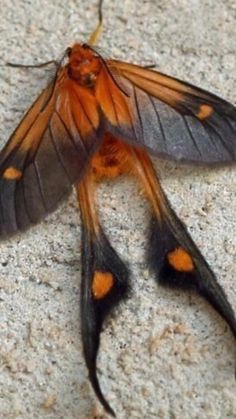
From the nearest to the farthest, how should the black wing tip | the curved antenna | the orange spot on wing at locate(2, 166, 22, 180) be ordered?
the black wing tip < the orange spot on wing at locate(2, 166, 22, 180) < the curved antenna

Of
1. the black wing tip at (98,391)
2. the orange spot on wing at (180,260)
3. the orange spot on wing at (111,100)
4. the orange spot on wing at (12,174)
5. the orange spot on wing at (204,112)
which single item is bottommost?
the black wing tip at (98,391)

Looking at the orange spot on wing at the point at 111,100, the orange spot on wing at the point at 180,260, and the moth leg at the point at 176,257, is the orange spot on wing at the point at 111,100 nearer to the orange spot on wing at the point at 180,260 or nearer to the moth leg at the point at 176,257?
the moth leg at the point at 176,257

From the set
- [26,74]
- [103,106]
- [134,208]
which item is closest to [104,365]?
[134,208]

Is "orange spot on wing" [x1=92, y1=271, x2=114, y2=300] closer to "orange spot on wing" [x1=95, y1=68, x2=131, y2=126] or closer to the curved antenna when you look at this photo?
"orange spot on wing" [x1=95, y1=68, x2=131, y2=126]

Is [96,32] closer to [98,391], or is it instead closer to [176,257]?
[176,257]

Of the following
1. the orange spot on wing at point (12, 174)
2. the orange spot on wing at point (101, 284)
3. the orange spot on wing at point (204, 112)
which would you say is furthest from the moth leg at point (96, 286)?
the orange spot on wing at point (204, 112)

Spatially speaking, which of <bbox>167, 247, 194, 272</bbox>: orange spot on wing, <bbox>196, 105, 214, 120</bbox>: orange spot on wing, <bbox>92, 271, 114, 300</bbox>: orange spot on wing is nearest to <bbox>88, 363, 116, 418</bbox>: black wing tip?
<bbox>92, 271, 114, 300</bbox>: orange spot on wing

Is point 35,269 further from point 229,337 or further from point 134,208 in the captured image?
point 229,337
